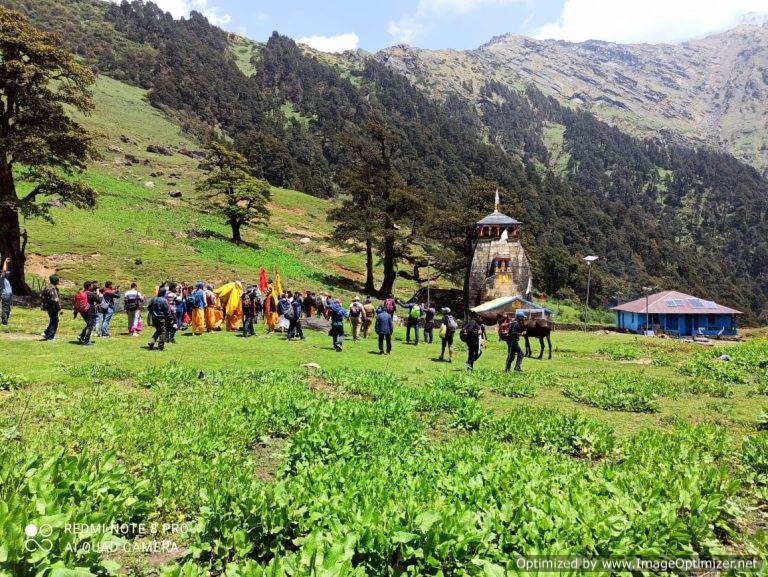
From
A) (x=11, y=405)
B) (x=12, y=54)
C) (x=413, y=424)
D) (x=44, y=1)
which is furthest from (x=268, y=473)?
(x=44, y=1)

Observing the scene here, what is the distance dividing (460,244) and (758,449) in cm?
5111

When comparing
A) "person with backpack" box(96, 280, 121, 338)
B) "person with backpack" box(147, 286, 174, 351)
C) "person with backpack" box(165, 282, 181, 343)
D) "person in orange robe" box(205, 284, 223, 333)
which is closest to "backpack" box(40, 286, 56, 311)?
"person with backpack" box(96, 280, 121, 338)

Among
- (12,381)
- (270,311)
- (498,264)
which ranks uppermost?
(498,264)

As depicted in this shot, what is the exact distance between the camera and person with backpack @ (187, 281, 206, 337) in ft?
71.2

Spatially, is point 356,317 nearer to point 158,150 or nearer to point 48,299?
point 48,299

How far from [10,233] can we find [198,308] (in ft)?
37.6

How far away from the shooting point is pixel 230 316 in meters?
23.8

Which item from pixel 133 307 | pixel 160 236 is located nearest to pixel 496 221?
pixel 160 236

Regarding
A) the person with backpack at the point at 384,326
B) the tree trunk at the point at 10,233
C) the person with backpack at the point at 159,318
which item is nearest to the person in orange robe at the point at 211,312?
the person with backpack at the point at 159,318

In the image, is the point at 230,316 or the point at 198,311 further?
the point at 230,316

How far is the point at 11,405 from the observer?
28.6 feet

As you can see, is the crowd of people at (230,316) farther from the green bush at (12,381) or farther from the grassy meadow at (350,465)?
the green bush at (12,381)

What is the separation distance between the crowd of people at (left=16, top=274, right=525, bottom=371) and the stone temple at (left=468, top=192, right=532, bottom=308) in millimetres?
25619

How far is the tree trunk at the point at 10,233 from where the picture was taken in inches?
949
